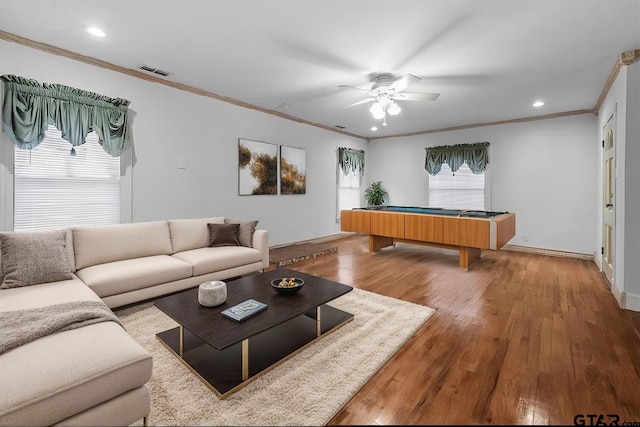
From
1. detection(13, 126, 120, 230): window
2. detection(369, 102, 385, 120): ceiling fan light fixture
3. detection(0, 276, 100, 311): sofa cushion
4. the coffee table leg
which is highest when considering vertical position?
detection(369, 102, 385, 120): ceiling fan light fixture

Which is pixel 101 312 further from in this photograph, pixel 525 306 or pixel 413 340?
pixel 525 306

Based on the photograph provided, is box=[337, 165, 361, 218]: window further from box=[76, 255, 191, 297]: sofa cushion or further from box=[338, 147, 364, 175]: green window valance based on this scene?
box=[76, 255, 191, 297]: sofa cushion

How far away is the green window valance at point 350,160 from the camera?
6.71 m

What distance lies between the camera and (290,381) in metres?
1.75

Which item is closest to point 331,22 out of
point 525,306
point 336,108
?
point 336,108

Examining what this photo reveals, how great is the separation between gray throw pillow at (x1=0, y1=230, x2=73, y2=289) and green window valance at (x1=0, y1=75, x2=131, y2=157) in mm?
1078

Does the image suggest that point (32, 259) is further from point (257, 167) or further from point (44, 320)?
point (257, 167)

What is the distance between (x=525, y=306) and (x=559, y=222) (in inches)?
126

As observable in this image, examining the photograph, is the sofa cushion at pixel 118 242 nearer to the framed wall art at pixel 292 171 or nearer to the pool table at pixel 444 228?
the framed wall art at pixel 292 171

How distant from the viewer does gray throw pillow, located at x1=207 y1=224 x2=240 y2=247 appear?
3.70 m

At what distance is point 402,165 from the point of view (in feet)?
23.0

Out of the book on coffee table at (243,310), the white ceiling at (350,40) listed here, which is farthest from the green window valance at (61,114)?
the book on coffee table at (243,310)

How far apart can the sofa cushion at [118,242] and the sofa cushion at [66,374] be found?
5.49 ft

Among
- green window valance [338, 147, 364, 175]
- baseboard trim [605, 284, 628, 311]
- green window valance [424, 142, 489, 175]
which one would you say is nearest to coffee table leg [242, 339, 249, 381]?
baseboard trim [605, 284, 628, 311]
